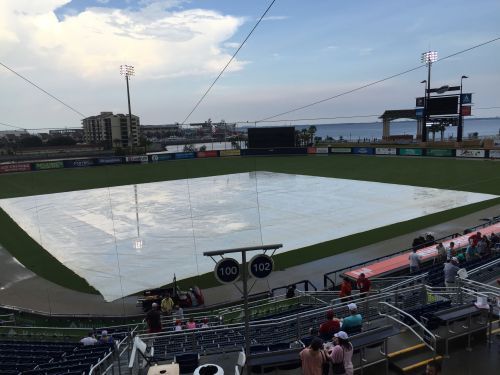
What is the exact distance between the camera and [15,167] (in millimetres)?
65938

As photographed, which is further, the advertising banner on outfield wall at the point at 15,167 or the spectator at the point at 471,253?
the advertising banner on outfield wall at the point at 15,167

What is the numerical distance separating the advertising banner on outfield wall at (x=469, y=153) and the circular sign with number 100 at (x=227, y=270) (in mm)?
63857

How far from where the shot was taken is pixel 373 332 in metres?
7.29

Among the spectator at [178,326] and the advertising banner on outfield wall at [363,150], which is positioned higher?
the advertising banner on outfield wall at [363,150]

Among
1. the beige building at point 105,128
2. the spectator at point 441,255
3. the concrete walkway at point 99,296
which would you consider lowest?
the concrete walkway at point 99,296

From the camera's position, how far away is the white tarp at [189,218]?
66.6 ft

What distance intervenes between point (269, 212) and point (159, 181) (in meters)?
23.5

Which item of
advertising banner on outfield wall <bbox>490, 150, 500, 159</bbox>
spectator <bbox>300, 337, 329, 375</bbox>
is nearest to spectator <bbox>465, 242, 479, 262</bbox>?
spectator <bbox>300, 337, 329, 375</bbox>

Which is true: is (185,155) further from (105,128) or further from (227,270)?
(227,270)

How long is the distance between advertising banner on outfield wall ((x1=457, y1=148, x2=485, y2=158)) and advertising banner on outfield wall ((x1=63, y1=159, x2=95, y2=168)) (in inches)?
2366

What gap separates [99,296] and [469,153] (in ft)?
200

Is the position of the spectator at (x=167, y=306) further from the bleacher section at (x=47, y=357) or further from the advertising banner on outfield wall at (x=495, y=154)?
the advertising banner on outfield wall at (x=495, y=154)

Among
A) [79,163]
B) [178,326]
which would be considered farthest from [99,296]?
[79,163]

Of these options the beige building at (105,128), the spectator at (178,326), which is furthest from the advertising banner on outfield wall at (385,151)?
the beige building at (105,128)
